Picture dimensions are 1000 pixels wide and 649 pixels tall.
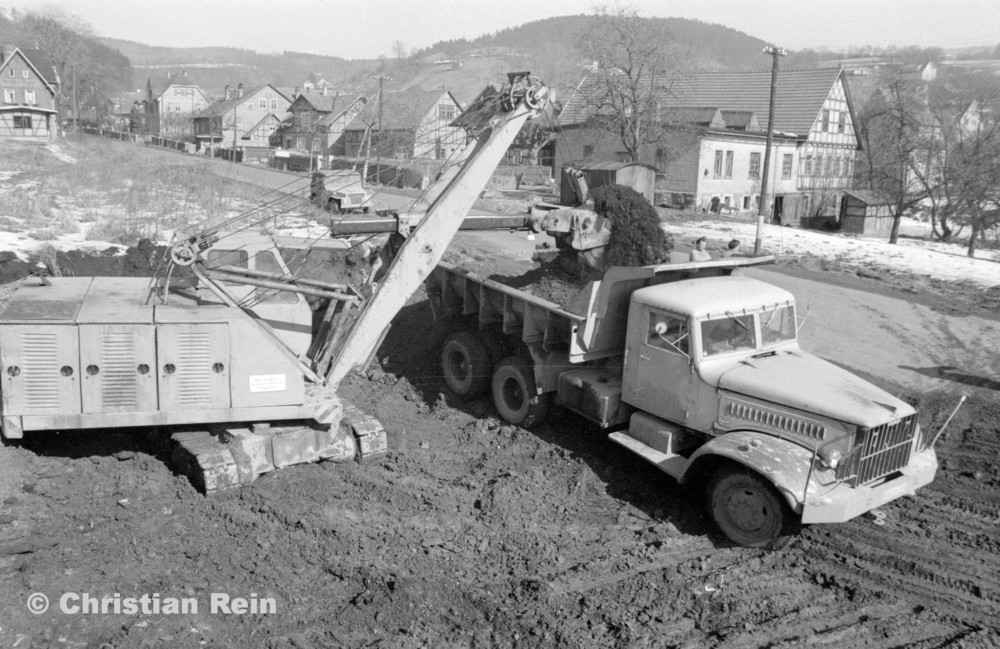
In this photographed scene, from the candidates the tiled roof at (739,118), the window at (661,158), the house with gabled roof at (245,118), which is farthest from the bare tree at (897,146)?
the house with gabled roof at (245,118)

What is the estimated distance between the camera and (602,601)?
6.93 meters

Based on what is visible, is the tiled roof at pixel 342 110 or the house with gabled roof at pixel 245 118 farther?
the house with gabled roof at pixel 245 118


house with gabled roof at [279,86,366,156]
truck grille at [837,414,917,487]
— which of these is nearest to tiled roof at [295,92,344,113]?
house with gabled roof at [279,86,366,156]

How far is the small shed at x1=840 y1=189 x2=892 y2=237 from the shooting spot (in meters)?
36.7

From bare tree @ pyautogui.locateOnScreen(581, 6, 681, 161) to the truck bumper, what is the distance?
96.9 feet

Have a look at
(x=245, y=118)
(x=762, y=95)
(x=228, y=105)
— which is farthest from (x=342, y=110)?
(x=762, y=95)

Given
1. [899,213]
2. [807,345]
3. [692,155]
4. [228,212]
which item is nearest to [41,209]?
[228,212]

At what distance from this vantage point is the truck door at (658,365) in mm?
8492

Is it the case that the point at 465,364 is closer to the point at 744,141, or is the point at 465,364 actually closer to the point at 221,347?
the point at 221,347

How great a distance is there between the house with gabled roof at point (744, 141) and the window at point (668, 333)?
2763 cm

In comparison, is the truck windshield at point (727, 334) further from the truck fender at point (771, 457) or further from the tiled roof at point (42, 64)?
the tiled roof at point (42, 64)

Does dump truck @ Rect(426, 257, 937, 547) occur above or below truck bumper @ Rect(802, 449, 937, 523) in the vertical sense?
above

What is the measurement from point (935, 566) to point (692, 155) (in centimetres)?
3197

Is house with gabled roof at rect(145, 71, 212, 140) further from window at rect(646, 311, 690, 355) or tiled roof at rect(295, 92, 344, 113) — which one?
window at rect(646, 311, 690, 355)
